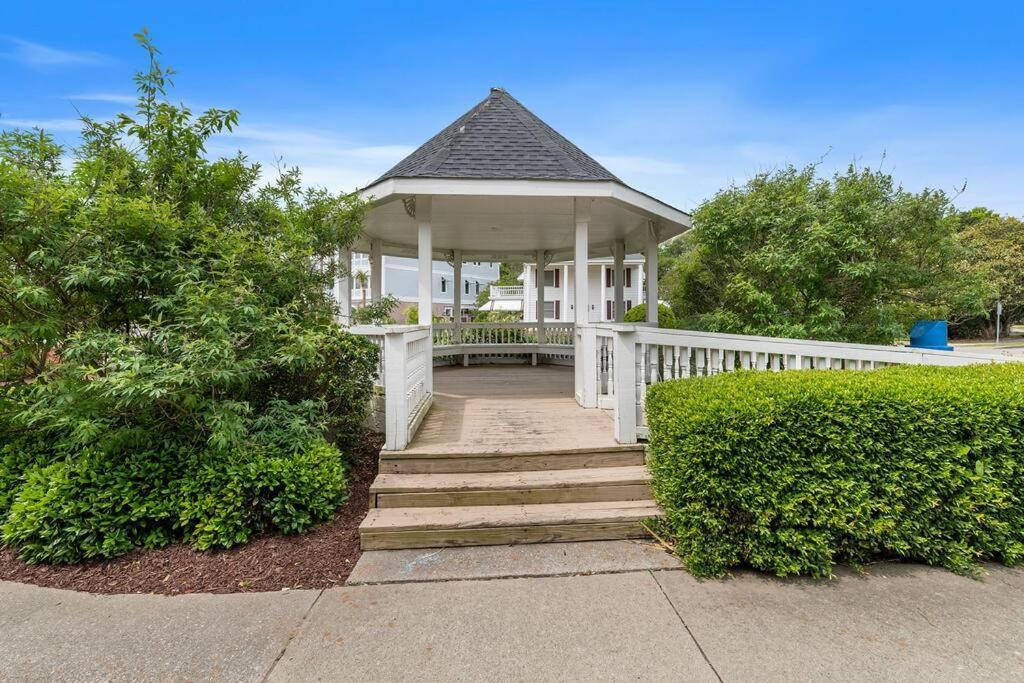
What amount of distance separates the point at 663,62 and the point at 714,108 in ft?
5.70

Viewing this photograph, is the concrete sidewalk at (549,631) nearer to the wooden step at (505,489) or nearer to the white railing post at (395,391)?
the wooden step at (505,489)

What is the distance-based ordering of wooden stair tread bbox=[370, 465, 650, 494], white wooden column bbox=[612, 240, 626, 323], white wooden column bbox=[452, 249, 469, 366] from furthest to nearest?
white wooden column bbox=[452, 249, 469, 366]
white wooden column bbox=[612, 240, 626, 323]
wooden stair tread bbox=[370, 465, 650, 494]

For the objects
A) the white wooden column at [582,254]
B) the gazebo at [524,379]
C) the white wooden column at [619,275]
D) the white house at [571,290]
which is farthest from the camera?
the white house at [571,290]

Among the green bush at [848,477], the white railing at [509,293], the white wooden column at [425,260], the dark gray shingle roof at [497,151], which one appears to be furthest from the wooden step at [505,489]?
the white railing at [509,293]

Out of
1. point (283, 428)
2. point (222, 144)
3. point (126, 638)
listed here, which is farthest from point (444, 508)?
point (222, 144)

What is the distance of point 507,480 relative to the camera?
352 cm

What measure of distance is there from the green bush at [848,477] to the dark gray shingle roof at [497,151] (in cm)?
398

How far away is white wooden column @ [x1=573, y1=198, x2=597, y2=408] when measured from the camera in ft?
17.5

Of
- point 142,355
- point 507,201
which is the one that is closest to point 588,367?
Result: point 507,201

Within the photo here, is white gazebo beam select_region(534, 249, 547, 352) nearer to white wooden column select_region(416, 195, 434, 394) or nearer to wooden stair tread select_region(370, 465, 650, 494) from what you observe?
white wooden column select_region(416, 195, 434, 394)

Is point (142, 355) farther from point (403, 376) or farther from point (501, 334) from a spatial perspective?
point (501, 334)

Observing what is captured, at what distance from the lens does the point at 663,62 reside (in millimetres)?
7355

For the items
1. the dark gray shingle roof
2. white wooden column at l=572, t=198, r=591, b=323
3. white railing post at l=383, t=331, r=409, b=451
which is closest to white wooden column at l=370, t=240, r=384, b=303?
the dark gray shingle roof

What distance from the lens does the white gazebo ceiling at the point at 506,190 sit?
5.59m
